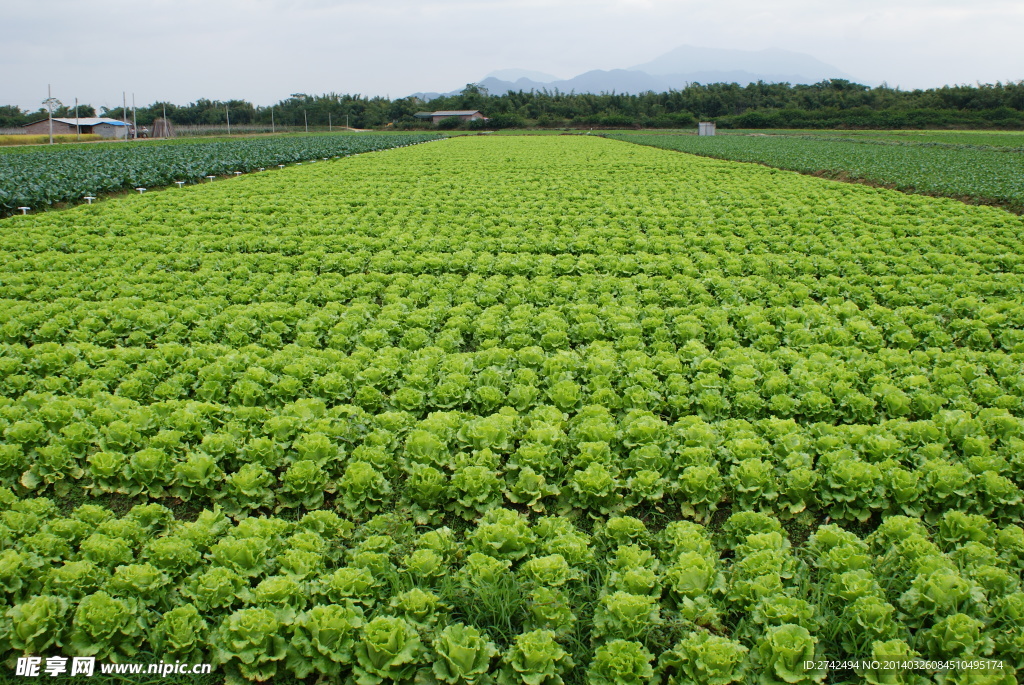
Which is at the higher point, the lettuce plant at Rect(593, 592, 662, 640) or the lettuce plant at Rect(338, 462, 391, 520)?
the lettuce plant at Rect(338, 462, 391, 520)

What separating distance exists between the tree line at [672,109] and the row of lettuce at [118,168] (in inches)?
2156

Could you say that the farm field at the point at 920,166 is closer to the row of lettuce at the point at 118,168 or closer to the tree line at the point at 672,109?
the row of lettuce at the point at 118,168

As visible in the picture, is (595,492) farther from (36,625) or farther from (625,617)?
(36,625)

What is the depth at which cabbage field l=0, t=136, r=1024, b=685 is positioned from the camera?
10.8 ft

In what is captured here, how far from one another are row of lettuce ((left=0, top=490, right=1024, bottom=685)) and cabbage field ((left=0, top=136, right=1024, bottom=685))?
0.06 feet

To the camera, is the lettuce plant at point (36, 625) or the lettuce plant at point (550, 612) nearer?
the lettuce plant at point (36, 625)

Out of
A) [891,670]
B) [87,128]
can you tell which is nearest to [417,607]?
[891,670]

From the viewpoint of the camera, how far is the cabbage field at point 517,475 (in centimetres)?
329

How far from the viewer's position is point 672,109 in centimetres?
9312

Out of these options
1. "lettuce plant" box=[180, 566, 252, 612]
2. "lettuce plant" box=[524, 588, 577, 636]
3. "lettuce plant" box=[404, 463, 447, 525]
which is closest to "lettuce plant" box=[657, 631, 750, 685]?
"lettuce plant" box=[524, 588, 577, 636]

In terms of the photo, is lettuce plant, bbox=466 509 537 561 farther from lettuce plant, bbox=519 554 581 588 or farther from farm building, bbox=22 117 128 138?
farm building, bbox=22 117 128 138

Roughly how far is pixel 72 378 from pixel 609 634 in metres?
6.02

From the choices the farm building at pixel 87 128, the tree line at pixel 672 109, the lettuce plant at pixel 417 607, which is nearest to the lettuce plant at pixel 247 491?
the lettuce plant at pixel 417 607

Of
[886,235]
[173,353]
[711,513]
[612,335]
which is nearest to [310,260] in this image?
[173,353]
